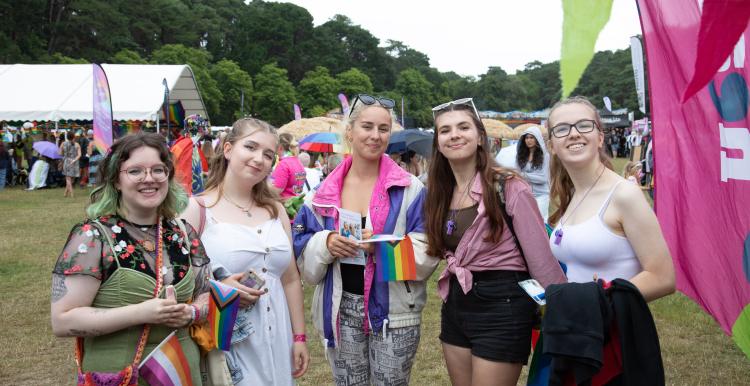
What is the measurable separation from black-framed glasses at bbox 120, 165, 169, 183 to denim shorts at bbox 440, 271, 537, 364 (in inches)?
54.6

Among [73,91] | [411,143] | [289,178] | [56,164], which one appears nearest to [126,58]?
[56,164]

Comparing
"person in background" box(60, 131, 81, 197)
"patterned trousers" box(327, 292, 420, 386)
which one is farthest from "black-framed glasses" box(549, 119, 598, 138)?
"person in background" box(60, 131, 81, 197)

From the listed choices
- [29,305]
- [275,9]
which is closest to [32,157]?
[29,305]

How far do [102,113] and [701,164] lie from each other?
8312 mm

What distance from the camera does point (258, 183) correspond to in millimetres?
2852

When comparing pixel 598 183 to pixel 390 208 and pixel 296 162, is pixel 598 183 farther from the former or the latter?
pixel 296 162

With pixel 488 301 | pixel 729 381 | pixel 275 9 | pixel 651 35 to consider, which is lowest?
pixel 729 381

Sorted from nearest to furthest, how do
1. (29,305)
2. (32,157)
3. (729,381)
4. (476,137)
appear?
(476,137) < (729,381) < (29,305) < (32,157)

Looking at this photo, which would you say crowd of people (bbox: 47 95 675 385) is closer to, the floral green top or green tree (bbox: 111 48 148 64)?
the floral green top

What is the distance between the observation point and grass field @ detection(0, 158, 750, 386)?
15.2ft

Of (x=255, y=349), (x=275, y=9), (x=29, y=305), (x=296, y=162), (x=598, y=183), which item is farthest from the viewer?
(x=275, y=9)

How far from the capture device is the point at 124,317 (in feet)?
6.81

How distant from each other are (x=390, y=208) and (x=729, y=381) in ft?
10.7

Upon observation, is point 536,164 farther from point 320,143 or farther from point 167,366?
point 320,143
